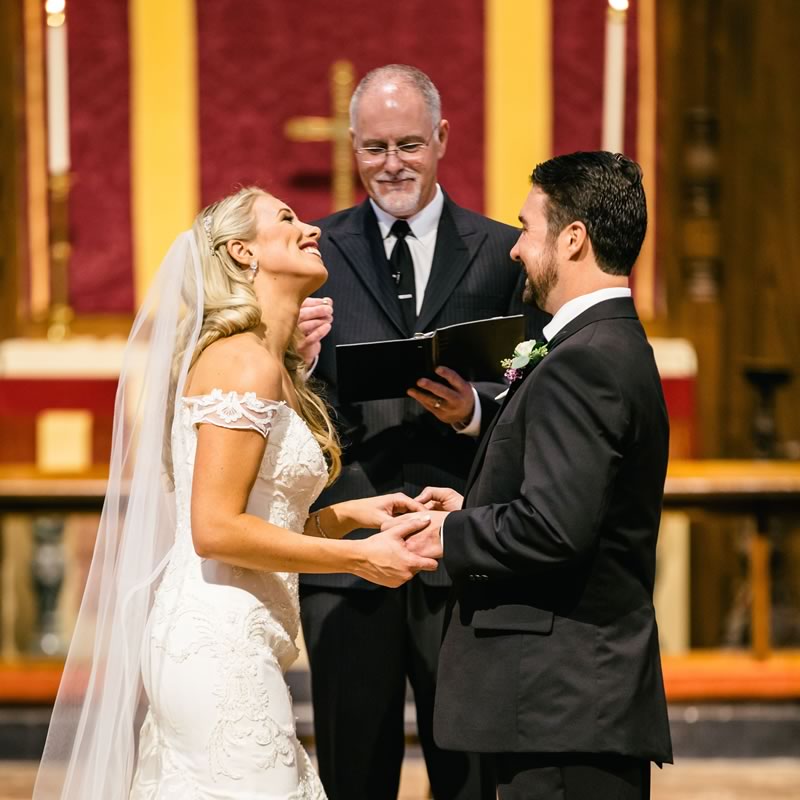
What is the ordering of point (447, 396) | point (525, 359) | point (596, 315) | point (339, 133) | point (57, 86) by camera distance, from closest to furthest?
point (596, 315), point (525, 359), point (447, 396), point (57, 86), point (339, 133)

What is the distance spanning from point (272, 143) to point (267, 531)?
430 cm

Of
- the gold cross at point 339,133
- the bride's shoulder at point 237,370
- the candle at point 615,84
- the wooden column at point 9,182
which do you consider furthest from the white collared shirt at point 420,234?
the wooden column at point 9,182

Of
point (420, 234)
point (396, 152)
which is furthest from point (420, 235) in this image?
point (396, 152)

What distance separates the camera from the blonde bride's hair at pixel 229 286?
2.77 meters

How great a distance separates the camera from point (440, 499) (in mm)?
2996

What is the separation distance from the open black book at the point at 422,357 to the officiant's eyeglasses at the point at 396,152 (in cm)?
55

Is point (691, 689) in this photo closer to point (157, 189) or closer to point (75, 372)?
point (75, 372)

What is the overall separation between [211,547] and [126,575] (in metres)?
0.34

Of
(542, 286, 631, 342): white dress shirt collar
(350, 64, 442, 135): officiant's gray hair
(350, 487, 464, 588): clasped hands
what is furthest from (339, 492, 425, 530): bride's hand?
(350, 64, 442, 135): officiant's gray hair

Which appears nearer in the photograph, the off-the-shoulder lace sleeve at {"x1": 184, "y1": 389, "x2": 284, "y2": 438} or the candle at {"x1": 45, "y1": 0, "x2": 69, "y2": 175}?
the off-the-shoulder lace sleeve at {"x1": 184, "y1": 389, "x2": 284, "y2": 438}

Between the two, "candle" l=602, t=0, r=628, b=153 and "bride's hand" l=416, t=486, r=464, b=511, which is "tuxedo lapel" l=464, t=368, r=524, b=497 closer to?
"bride's hand" l=416, t=486, r=464, b=511

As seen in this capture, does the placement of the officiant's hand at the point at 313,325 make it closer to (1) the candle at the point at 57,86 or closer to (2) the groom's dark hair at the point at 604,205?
(2) the groom's dark hair at the point at 604,205

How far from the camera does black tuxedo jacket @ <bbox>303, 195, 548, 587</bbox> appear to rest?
130 inches

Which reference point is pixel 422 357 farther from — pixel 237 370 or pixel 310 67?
pixel 310 67
